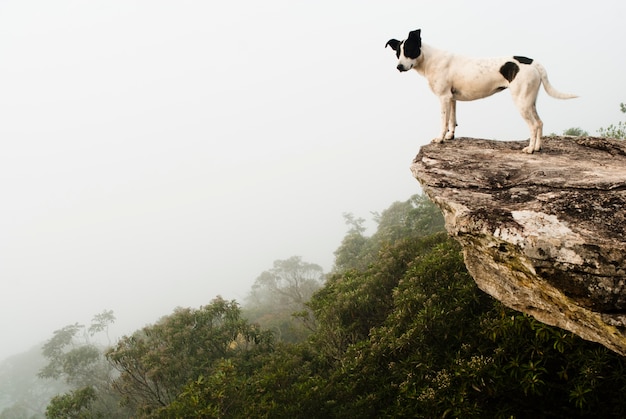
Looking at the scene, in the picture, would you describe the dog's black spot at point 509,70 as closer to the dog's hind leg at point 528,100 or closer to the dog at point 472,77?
the dog at point 472,77

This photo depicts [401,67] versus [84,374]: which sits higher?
[401,67]

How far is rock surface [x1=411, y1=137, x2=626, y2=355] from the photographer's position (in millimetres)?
3463

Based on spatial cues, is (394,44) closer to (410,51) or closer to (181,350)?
(410,51)

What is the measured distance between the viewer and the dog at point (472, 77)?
19.7 feet

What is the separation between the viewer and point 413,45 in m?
6.72

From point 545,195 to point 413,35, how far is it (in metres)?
4.22

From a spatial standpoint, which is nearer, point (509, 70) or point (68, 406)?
point (509, 70)

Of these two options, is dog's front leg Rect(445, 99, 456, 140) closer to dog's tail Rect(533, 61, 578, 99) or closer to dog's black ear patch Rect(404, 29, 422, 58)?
dog's black ear patch Rect(404, 29, 422, 58)

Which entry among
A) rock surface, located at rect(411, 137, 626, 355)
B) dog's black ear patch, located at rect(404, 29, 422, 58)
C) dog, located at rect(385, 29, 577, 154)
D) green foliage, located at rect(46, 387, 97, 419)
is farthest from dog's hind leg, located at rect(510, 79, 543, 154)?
green foliage, located at rect(46, 387, 97, 419)

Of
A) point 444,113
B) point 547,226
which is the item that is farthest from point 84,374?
point 547,226

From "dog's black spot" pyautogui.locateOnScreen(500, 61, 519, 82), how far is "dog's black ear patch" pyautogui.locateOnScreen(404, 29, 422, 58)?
1656mm

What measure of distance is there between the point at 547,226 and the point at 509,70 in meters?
3.73

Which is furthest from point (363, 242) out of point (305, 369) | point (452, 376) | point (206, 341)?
point (452, 376)

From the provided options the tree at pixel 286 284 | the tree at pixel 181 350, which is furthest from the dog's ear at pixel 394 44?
the tree at pixel 286 284
